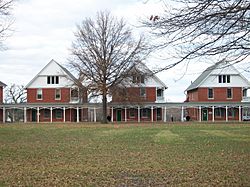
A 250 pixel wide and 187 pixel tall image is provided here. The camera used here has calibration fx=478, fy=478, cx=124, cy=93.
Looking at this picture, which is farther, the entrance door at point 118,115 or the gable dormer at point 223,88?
the entrance door at point 118,115

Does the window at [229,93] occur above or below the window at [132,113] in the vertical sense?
above

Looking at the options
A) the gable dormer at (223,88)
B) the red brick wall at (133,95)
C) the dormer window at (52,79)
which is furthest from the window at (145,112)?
the dormer window at (52,79)

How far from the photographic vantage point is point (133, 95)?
2596 inches

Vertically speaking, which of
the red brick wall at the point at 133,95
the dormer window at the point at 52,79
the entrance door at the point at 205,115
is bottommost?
the entrance door at the point at 205,115

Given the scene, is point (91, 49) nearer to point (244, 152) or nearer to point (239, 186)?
point (244, 152)

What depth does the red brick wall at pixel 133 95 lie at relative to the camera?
205 ft

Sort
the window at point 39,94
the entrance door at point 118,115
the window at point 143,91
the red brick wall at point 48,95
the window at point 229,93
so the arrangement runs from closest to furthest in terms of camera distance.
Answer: the window at point 229,93
the window at point 143,91
the red brick wall at point 48,95
the window at point 39,94
the entrance door at point 118,115

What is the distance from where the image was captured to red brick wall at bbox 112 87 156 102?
62.6 m

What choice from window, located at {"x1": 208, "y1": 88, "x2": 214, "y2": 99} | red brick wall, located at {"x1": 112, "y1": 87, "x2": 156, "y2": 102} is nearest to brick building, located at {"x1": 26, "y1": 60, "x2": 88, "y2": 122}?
red brick wall, located at {"x1": 112, "y1": 87, "x2": 156, "y2": 102}

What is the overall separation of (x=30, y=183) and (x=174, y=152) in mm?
9690

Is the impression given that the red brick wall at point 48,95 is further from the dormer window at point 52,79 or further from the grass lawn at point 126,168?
the grass lawn at point 126,168

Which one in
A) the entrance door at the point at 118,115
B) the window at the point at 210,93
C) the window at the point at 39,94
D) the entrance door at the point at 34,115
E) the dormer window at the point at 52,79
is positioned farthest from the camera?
the entrance door at the point at 34,115

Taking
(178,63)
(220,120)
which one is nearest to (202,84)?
(220,120)

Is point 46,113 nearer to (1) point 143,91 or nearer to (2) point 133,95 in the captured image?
(1) point 143,91
